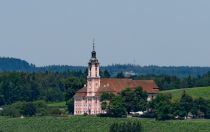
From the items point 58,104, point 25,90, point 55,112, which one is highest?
point 25,90

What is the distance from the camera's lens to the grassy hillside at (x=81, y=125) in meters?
93.9

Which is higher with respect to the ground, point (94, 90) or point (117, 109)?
point (94, 90)

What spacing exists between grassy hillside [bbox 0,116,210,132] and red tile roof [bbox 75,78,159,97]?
17015 millimetres

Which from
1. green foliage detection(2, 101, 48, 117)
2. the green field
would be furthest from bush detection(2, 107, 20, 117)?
the green field

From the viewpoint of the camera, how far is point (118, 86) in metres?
123

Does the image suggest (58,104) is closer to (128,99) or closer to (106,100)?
(106,100)

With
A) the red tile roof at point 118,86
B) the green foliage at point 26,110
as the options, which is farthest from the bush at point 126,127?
the red tile roof at point 118,86

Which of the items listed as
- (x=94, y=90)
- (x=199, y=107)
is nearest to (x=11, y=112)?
(x=94, y=90)

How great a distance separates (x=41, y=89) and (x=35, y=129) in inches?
2029

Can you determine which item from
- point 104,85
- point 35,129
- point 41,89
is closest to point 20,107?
point 104,85

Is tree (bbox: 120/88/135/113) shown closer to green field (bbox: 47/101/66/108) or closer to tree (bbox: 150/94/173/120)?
tree (bbox: 150/94/173/120)

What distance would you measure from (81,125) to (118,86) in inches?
952

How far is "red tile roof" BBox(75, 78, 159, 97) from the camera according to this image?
12138cm

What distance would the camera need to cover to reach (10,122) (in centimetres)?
10312
